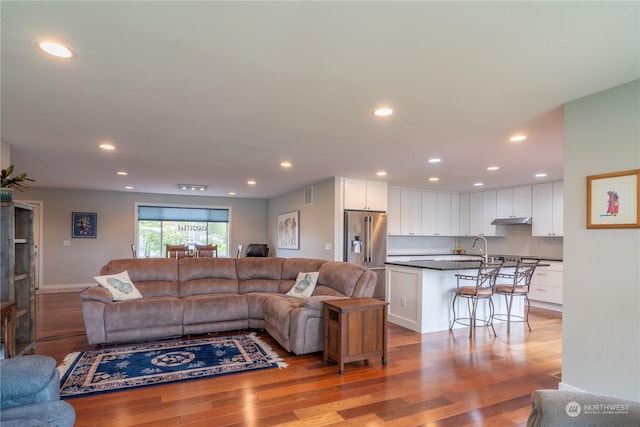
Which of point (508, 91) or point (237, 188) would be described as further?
point (237, 188)

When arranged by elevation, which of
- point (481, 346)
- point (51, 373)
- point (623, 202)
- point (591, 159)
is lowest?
point (481, 346)

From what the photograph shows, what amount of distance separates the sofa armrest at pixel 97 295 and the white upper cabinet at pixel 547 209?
22.9 feet

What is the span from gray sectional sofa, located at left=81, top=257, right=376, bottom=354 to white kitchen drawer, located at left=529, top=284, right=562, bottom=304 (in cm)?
405

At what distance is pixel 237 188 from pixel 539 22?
6.74 m

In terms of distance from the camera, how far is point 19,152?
14.4 feet

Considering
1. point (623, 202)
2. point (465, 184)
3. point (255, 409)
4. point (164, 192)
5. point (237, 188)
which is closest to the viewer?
point (623, 202)

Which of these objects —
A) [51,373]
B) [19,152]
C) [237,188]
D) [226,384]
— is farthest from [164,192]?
[51,373]

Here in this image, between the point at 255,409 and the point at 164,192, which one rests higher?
the point at 164,192

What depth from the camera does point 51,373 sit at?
1786 millimetres

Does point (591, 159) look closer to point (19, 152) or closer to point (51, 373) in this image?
point (51, 373)

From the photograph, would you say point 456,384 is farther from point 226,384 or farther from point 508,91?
point 508,91

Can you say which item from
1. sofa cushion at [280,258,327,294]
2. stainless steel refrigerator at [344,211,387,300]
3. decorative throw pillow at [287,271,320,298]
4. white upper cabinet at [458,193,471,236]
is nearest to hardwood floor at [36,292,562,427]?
decorative throw pillow at [287,271,320,298]

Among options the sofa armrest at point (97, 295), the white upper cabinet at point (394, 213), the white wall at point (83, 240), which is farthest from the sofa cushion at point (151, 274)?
the white upper cabinet at point (394, 213)

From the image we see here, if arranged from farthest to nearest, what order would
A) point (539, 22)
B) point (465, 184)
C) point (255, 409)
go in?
1. point (465, 184)
2. point (255, 409)
3. point (539, 22)
